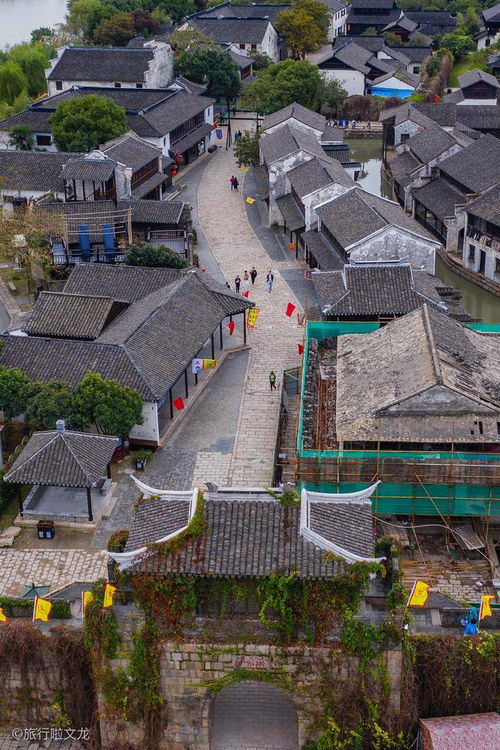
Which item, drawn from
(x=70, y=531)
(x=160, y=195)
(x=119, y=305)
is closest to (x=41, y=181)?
(x=160, y=195)

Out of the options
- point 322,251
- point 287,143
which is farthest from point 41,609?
point 287,143

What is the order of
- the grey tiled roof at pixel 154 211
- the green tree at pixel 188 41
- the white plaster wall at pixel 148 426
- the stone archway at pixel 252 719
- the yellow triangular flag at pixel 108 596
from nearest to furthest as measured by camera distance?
the yellow triangular flag at pixel 108 596 → the stone archway at pixel 252 719 → the white plaster wall at pixel 148 426 → the grey tiled roof at pixel 154 211 → the green tree at pixel 188 41

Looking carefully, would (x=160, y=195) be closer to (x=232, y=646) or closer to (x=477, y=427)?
(x=477, y=427)

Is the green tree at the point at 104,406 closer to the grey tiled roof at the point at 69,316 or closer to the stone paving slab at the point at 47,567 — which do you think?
the stone paving slab at the point at 47,567

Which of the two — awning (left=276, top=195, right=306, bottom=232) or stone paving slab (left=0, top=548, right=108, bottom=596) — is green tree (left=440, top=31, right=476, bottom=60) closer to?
awning (left=276, top=195, right=306, bottom=232)

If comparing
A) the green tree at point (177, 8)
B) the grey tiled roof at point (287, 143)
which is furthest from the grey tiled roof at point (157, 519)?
the green tree at point (177, 8)
